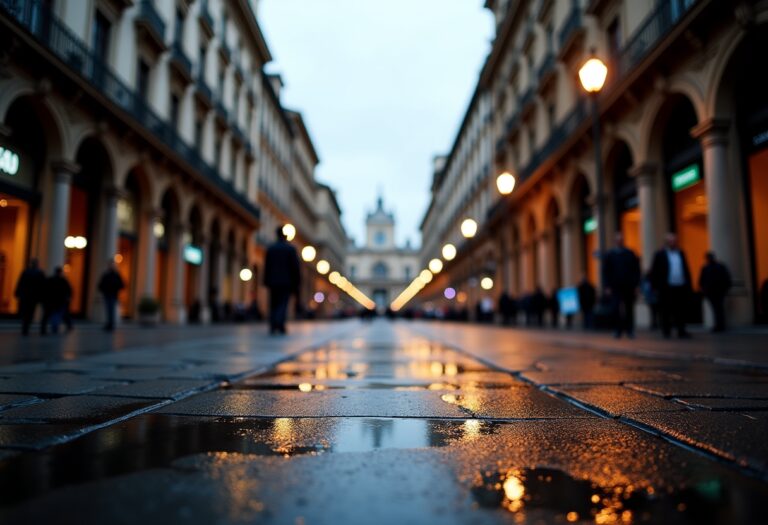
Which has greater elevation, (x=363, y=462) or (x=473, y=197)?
(x=473, y=197)

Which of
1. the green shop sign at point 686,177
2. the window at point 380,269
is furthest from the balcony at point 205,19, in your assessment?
the window at point 380,269

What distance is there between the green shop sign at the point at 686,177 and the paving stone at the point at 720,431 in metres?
13.2

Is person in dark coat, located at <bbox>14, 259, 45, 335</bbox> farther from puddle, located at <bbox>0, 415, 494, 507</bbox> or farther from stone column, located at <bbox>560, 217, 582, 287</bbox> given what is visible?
stone column, located at <bbox>560, 217, 582, 287</bbox>

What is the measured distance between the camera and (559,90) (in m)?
22.6

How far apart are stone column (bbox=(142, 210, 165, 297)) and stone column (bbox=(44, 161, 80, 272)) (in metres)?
5.51

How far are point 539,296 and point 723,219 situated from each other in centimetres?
1114

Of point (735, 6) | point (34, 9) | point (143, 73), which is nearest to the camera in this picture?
point (735, 6)

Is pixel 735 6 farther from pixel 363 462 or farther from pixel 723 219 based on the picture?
pixel 363 462

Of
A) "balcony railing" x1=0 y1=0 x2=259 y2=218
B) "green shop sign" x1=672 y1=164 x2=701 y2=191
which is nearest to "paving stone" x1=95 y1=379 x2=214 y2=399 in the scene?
"balcony railing" x1=0 y1=0 x2=259 y2=218

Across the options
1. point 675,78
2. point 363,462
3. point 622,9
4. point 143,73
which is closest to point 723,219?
point 675,78

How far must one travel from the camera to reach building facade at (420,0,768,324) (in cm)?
1179

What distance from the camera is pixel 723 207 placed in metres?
11.9

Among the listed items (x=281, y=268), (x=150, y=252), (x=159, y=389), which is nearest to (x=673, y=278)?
(x=281, y=268)

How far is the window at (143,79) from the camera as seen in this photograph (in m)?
20.0
